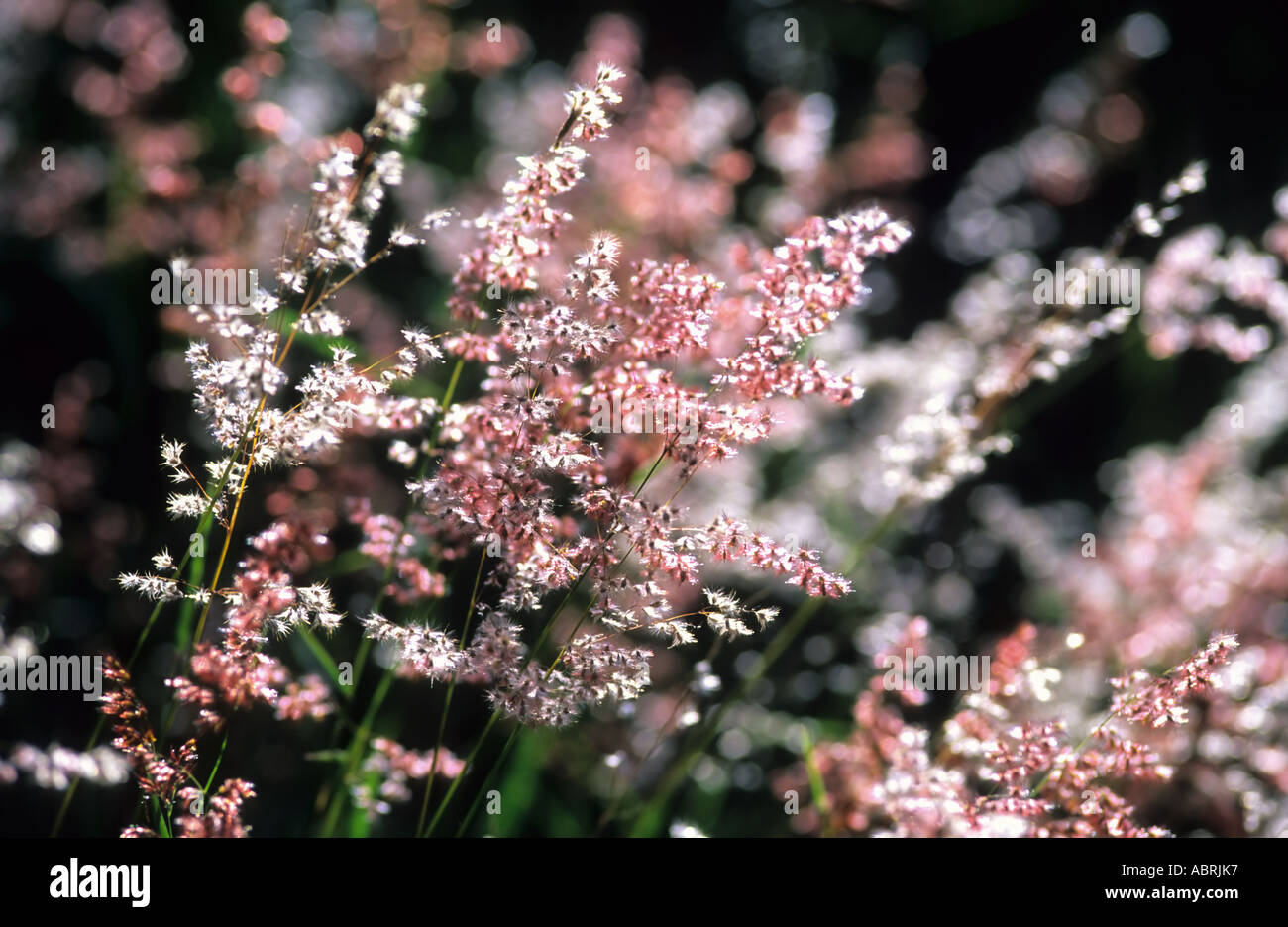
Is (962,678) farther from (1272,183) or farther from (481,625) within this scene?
(1272,183)

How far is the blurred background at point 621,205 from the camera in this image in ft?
8.07

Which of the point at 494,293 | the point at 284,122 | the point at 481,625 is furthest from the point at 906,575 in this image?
the point at 284,122

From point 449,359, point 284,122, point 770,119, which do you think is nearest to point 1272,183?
point 770,119

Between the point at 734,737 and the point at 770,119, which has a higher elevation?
the point at 770,119

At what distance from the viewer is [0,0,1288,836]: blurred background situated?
246cm

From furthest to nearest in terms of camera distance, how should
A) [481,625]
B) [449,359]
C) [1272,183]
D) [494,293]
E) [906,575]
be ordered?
[1272,183]
[906,575]
[449,359]
[494,293]
[481,625]

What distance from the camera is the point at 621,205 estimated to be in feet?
10.7

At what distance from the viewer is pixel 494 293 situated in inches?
71.4

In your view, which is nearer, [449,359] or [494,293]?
[494,293]

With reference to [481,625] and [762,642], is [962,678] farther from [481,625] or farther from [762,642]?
[481,625]
